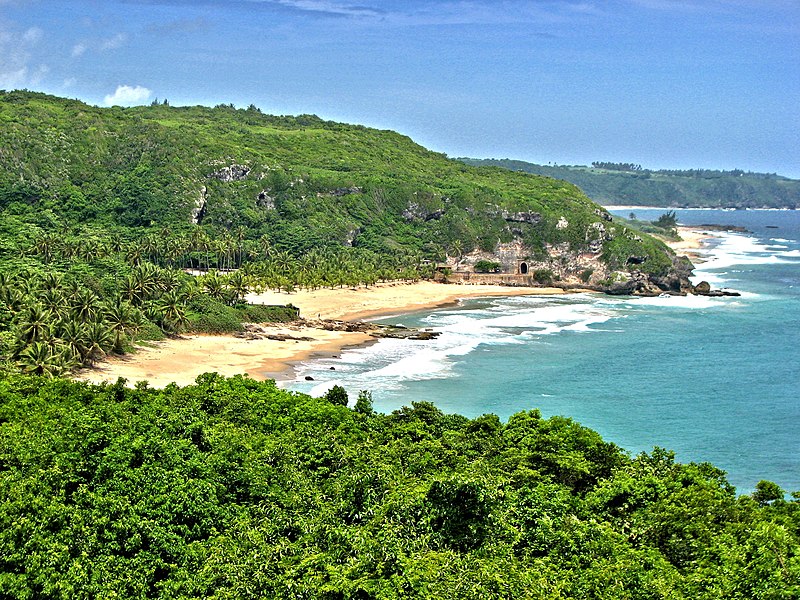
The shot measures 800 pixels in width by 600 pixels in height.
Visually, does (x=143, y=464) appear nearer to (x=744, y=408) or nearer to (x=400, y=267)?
(x=744, y=408)

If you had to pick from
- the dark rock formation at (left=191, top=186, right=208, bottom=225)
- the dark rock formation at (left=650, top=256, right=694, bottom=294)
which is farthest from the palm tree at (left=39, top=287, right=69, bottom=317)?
the dark rock formation at (left=650, top=256, right=694, bottom=294)

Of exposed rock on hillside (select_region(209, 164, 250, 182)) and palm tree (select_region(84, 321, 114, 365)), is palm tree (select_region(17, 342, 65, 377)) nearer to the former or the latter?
palm tree (select_region(84, 321, 114, 365))

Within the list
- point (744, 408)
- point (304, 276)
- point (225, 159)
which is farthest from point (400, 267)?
point (744, 408)

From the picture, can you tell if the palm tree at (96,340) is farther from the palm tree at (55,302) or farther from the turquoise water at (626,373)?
the turquoise water at (626,373)

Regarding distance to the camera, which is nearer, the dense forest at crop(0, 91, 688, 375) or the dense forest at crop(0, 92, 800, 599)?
the dense forest at crop(0, 92, 800, 599)

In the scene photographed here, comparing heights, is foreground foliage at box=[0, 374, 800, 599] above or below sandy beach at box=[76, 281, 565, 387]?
above

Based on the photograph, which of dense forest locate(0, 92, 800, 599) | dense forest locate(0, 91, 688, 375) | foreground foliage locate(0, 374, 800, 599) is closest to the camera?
foreground foliage locate(0, 374, 800, 599)

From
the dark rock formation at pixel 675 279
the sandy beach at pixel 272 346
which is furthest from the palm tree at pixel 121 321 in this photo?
the dark rock formation at pixel 675 279
